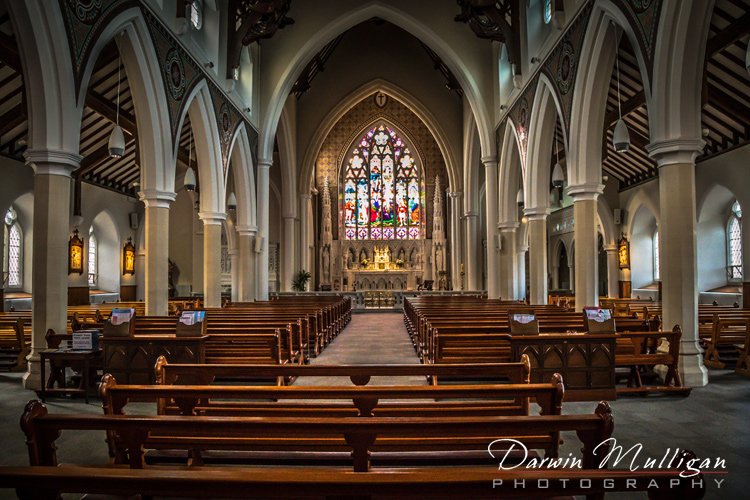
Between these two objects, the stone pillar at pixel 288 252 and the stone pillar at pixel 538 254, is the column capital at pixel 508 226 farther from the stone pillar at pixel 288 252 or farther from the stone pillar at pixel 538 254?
the stone pillar at pixel 288 252

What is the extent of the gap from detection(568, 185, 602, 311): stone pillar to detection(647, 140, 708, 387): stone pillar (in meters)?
3.39

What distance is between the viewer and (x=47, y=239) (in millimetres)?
7363

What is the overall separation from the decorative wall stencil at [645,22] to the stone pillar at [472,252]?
1491 centimetres

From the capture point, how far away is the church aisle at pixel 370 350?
23.0 feet

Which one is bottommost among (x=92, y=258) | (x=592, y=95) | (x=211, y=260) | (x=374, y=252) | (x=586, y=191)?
(x=211, y=260)

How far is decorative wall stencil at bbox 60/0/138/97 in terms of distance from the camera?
24.7 ft

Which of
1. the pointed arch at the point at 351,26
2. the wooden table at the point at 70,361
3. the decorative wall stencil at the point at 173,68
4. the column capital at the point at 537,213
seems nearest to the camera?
the wooden table at the point at 70,361

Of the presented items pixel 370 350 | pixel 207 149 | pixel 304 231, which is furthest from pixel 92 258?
pixel 370 350

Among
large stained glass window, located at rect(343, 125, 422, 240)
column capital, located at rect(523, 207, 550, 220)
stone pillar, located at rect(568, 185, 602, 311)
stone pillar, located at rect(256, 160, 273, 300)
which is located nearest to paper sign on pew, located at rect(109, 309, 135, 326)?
stone pillar, located at rect(568, 185, 602, 311)

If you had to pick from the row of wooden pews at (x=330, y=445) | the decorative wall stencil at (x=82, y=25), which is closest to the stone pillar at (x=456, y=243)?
the decorative wall stencil at (x=82, y=25)

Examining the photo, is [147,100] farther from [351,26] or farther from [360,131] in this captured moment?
[360,131]

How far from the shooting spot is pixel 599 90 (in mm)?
9914

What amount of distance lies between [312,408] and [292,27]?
16592mm

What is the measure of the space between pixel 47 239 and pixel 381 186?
2180 cm
